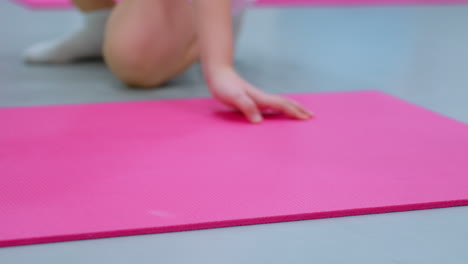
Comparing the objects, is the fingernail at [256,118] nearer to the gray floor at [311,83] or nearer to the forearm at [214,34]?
the forearm at [214,34]

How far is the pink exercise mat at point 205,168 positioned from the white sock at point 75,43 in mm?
562

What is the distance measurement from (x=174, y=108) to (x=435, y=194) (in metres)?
0.58

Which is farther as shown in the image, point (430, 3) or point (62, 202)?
point (430, 3)

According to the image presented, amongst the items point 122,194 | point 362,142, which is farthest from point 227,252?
point 362,142

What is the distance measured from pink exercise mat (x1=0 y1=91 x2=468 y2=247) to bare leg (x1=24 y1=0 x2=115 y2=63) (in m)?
0.56

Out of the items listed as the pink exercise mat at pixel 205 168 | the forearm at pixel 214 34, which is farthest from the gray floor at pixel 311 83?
the forearm at pixel 214 34

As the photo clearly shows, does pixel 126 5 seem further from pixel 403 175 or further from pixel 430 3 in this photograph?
pixel 430 3

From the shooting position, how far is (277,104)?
1.03 m

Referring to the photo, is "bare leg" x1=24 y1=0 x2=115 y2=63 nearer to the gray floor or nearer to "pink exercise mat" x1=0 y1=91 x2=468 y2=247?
the gray floor

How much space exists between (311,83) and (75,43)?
2.36ft

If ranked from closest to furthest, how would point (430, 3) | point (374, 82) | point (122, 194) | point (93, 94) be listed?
A: point (122, 194)
point (93, 94)
point (374, 82)
point (430, 3)

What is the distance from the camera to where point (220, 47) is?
3.51 ft

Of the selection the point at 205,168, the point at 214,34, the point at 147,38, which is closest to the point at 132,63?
the point at 147,38

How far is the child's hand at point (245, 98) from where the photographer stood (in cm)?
101
